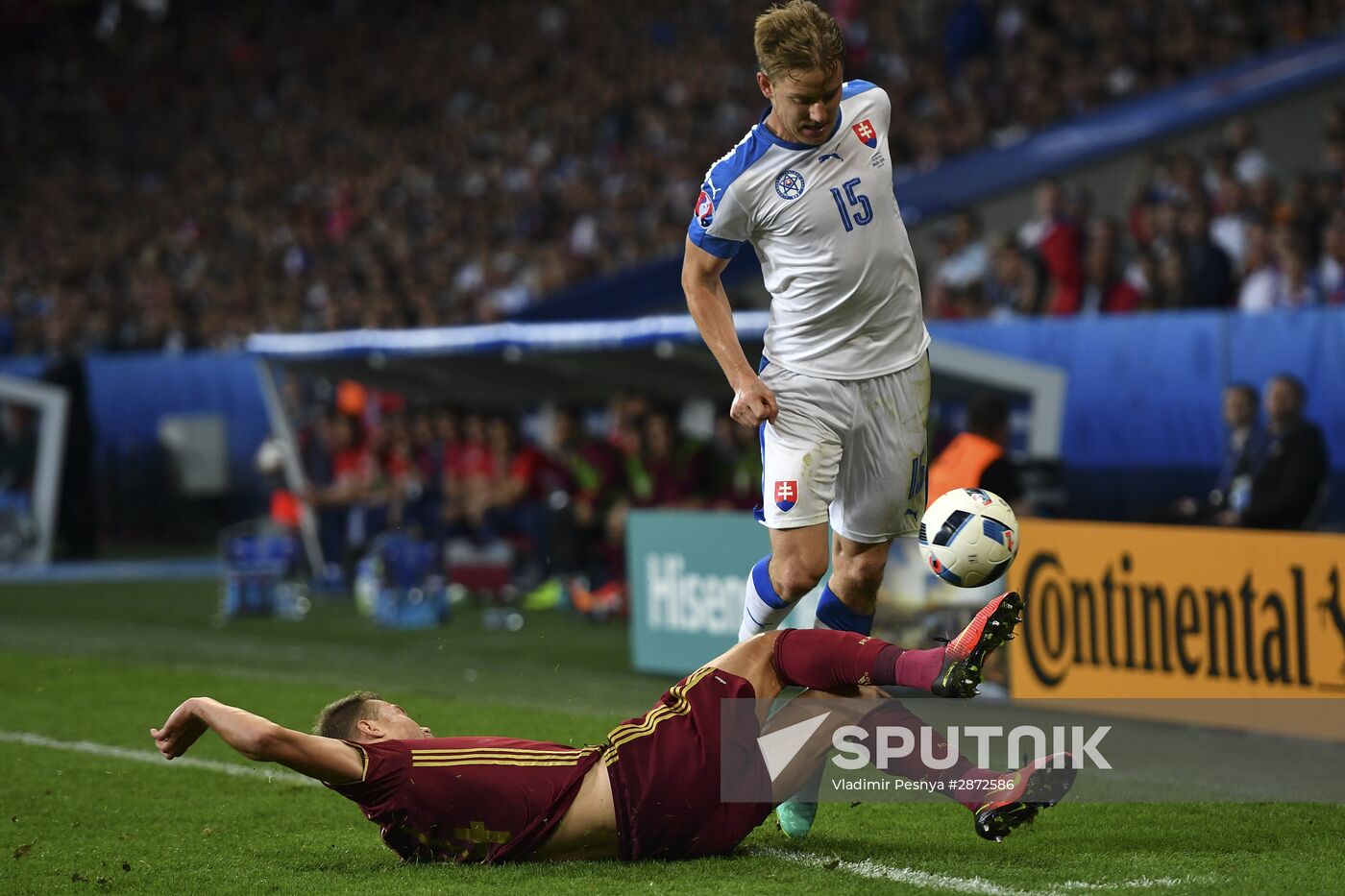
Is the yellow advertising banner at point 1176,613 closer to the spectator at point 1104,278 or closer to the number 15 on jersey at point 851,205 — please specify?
the number 15 on jersey at point 851,205

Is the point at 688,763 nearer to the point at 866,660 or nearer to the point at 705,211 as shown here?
the point at 866,660

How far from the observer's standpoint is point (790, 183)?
5684 millimetres

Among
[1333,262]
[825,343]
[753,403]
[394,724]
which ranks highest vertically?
[1333,262]

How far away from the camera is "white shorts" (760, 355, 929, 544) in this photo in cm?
569

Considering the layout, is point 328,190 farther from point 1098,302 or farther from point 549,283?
point 1098,302

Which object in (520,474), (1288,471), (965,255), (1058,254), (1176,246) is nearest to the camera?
(1288,471)

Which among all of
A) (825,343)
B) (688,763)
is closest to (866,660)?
(688,763)

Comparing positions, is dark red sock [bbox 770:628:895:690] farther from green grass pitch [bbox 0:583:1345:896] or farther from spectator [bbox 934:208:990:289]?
spectator [bbox 934:208:990:289]

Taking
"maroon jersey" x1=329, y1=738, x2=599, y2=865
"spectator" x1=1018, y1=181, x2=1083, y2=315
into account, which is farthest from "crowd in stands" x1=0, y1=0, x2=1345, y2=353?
"maroon jersey" x1=329, y1=738, x2=599, y2=865

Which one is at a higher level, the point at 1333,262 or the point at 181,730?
the point at 1333,262

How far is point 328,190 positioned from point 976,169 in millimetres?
13278

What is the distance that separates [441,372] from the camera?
16.2m

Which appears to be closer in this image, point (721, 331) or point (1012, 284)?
point (721, 331)

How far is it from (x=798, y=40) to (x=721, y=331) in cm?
97
